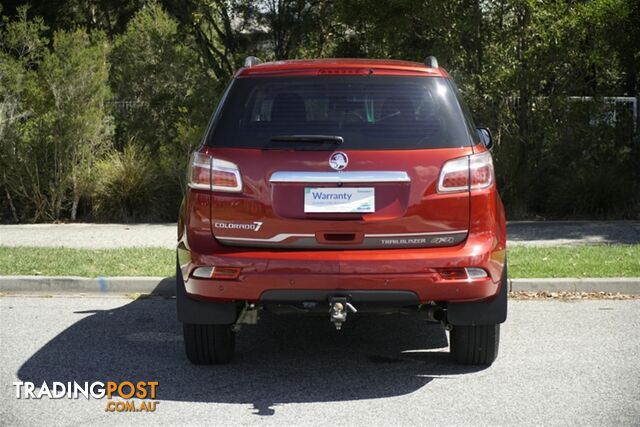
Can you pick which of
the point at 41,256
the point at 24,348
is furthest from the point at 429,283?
the point at 41,256

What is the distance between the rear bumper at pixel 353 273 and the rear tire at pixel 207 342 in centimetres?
62

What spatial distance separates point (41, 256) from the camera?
10.1 meters

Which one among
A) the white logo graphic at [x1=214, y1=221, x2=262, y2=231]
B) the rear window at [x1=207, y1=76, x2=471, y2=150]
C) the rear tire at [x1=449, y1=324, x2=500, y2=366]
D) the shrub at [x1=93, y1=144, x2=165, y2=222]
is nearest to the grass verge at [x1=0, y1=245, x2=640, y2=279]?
the rear tire at [x1=449, y1=324, x2=500, y2=366]

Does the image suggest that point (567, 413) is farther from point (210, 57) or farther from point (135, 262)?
point (210, 57)

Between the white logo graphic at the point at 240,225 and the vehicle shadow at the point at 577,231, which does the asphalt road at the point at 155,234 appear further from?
the white logo graphic at the point at 240,225

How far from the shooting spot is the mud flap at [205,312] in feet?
18.3

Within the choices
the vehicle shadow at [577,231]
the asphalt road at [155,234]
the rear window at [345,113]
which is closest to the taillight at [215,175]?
the rear window at [345,113]

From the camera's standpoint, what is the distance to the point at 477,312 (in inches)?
219

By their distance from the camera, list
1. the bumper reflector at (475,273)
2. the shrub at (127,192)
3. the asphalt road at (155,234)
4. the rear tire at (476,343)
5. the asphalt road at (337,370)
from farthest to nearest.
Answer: the shrub at (127,192), the asphalt road at (155,234), the rear tire at (476,343), the bumper reflector at (475,273), the asphalt road at (337,370)

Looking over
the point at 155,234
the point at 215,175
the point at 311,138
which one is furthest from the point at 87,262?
the point at 311,138

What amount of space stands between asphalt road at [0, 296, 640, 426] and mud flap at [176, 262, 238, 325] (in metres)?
0.39

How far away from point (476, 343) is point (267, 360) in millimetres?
1367

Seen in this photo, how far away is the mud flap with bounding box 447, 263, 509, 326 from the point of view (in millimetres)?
5543

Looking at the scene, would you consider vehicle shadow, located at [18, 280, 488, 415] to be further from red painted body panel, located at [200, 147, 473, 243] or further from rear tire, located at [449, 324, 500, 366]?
red painted body panel, located at [200, 147, 473, 243]
